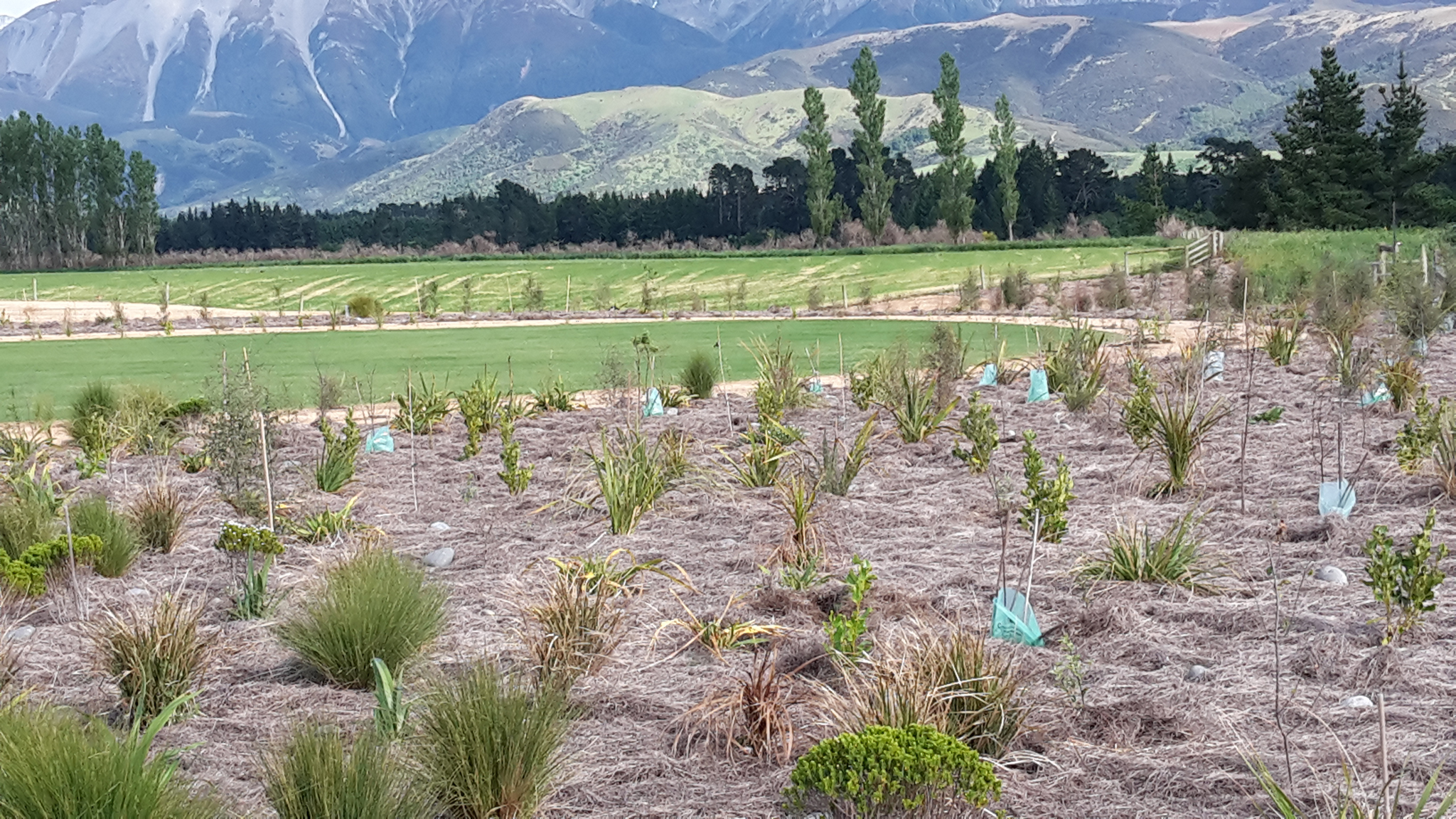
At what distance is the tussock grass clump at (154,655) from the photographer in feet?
14.2

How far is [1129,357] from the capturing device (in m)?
10.3

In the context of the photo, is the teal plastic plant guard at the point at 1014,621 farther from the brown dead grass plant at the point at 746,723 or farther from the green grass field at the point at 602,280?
the green grass field at the point at 602,280

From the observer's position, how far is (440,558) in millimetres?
6133

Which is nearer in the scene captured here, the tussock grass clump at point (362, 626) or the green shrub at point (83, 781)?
the green shrub at point (83, 781)

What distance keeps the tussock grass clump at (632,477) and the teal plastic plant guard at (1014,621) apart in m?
2.28

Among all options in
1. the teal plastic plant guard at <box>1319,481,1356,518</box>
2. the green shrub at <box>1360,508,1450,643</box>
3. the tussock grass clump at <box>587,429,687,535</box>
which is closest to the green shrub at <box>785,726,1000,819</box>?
the green shrub at <box>1360,508,1450,643</box>

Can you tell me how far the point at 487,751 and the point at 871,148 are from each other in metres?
54.5

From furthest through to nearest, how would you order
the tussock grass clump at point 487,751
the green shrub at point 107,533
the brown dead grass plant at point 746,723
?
the green shrub at point 107,533 < the brown dead grass plant at point 746,723 < the tussock grass clump at point 487,751

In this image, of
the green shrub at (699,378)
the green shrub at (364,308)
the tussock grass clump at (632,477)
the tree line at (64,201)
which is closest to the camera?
the tussock grass clump at (632,477)

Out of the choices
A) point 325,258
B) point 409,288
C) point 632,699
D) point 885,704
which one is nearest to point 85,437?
point 632,699

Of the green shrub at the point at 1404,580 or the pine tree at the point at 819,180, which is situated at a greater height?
the pine tree at the point at 819,180

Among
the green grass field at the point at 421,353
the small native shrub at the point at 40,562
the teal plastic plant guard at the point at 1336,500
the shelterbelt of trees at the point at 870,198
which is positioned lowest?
the green grass field at the point at 421,353

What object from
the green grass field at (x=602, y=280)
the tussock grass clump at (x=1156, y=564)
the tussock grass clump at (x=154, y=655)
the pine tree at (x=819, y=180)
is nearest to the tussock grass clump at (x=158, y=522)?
the tussock grass clump at (x=154, y=655)

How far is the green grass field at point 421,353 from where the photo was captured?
15.0m
